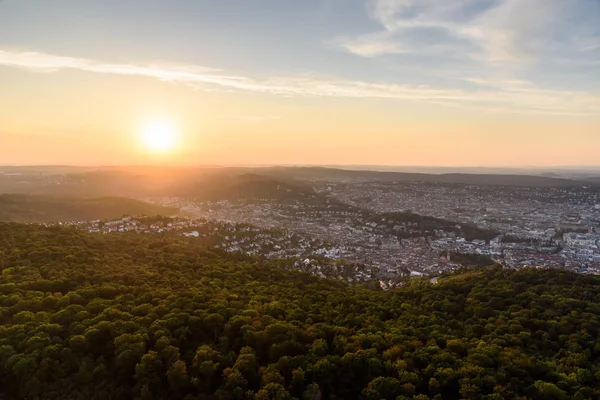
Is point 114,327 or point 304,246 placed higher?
point 114,327

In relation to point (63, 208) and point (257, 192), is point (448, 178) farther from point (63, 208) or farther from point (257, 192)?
point (63, 208)

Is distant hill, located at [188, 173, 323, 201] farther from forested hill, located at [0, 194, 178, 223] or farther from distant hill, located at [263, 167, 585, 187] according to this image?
distant hill, located at [263, 167, 585, 187]

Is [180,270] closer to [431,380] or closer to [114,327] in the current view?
[114,327]

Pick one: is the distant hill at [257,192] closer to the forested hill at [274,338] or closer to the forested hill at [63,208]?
the forested hill at [63,208]

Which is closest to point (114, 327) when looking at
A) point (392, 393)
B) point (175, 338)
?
point (175, 338)

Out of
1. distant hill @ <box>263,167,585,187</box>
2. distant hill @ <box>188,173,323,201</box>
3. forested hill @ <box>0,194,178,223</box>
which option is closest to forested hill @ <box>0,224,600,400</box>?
forested hill @ <box>0,194,178,223</box>

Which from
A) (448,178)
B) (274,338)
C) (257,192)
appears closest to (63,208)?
(257,192)
